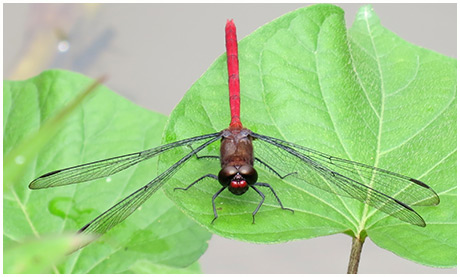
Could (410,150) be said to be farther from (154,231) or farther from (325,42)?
(154,231)

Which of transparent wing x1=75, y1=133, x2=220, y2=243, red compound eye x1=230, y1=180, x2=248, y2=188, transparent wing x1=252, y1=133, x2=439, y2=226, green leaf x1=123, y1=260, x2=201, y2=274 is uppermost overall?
transparent wing x1=252, y1=133, x2=439, y2=226

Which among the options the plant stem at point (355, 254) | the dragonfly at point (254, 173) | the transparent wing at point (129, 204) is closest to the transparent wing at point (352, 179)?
the dragonfly at point (254, 173)

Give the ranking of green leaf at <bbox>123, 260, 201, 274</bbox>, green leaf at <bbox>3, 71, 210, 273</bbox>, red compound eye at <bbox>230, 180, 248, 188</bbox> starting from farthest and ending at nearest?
1. green leaf at <bbox>3, 71, 210, 273</bbox>
2. red compound eye at <bbox>230, 180, 248, 188</bbox>
3. green leaf at <bbox>123, 260, 201, 274</bbox>

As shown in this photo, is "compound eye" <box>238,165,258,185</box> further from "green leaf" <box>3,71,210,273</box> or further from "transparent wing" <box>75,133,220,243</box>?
"green leaf" <box>3,71,210,273</box>

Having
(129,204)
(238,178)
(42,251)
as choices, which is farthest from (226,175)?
(42,251)

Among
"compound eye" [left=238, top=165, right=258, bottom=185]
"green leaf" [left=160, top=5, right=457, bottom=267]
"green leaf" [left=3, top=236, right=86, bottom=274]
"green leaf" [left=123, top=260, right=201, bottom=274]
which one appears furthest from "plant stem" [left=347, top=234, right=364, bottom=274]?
"green leaf" [left=3, top=236, right=86, bottom=274]

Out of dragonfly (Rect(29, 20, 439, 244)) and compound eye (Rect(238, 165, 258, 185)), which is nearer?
dragonfly (Rect(29, 20, 439, 244))

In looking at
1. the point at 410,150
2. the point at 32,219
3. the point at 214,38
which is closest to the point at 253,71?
the point at 410,150
